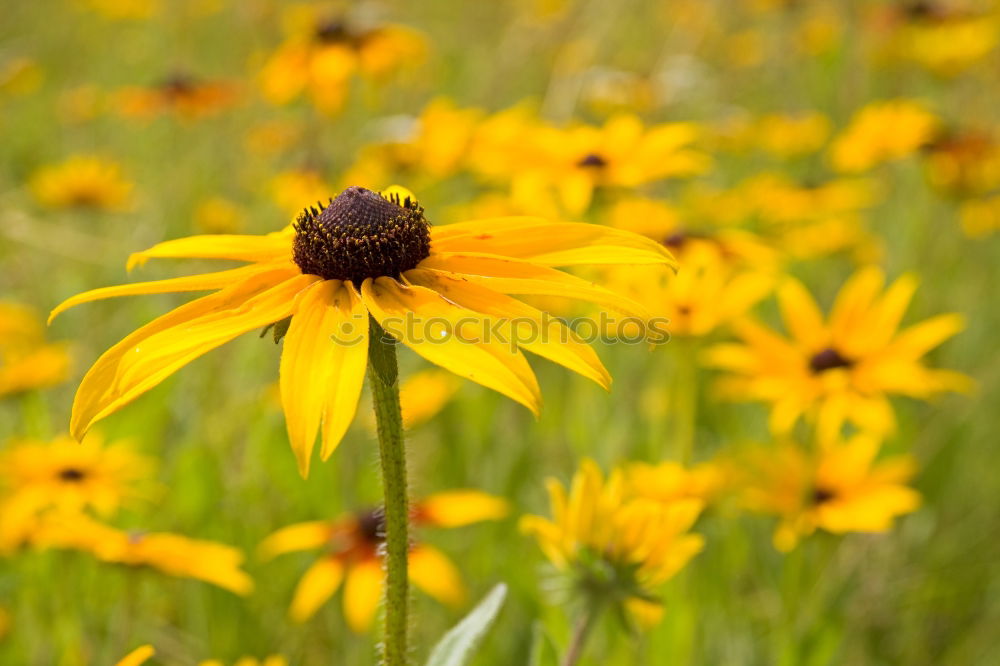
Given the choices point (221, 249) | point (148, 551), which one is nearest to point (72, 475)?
point (148, 551)

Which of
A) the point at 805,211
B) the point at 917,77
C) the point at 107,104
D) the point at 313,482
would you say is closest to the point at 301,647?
the point at 313,482

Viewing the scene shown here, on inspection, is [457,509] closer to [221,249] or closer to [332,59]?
[221,249]

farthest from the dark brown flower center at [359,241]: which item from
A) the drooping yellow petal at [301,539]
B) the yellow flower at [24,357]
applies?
the yellow flower at [24,357]

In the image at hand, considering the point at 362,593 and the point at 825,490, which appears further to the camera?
the point at 825,490

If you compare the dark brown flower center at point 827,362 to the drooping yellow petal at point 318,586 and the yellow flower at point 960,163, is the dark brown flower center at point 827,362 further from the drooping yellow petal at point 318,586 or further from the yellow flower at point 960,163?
the yellow flower at point 960,163

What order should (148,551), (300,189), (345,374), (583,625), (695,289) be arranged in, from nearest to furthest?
(345,374), (583,625), (148,551), (695,289), (300,189)

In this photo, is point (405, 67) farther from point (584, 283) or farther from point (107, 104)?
point (584, 283)

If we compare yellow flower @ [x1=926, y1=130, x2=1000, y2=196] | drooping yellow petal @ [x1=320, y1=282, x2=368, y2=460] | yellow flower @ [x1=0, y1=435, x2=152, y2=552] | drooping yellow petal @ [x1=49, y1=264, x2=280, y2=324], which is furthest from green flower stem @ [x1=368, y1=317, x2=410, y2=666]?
yellow flower @ [x1=926, y1=130, x2=1000, y2=196]
